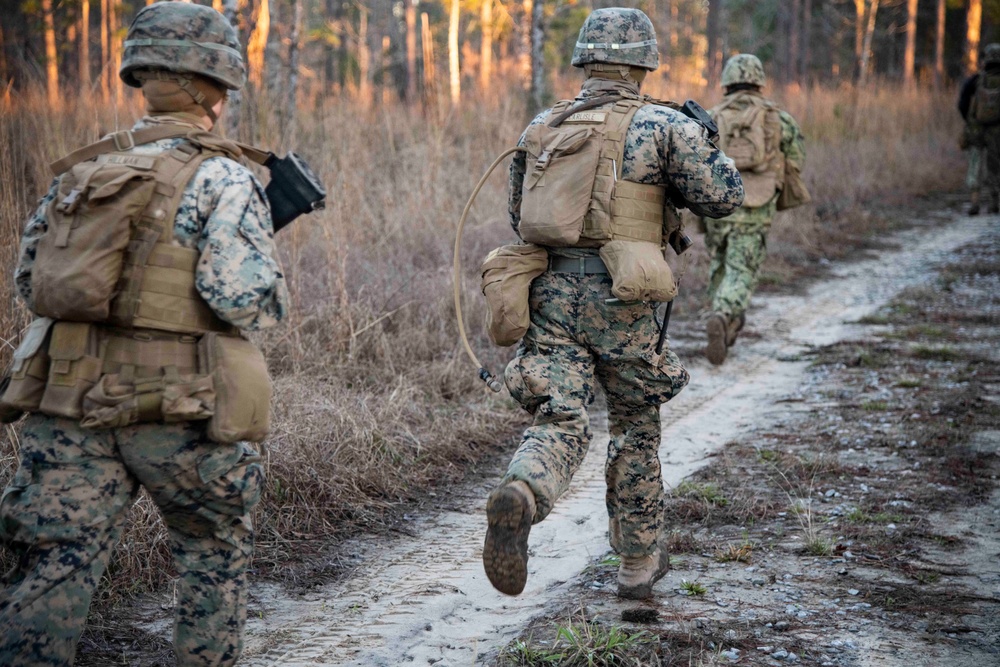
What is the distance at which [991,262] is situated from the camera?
11078 millimetres

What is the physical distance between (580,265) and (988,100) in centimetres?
1281

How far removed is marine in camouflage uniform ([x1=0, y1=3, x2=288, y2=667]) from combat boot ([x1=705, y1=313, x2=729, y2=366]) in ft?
16.4

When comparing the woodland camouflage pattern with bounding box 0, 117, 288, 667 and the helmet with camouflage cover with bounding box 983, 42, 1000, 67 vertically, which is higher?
the helmet with camouflage cover with bounding box 983, 42, 1000, 67

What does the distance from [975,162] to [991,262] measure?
436 centimetres

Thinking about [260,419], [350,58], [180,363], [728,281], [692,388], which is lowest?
[692,388]

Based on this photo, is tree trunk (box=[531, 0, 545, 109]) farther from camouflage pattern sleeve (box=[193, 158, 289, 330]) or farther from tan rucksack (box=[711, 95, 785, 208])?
camouflage pattern sleeve (box=[193, 158, 289, 330])

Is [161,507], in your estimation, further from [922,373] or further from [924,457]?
[922,373]

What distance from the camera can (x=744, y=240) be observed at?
728 centimetres

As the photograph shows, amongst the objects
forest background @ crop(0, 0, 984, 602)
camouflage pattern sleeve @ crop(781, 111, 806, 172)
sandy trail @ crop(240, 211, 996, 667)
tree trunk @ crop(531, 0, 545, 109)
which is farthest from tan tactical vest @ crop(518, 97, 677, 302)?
tree trunk @ crop(531, 0, 545, 109)

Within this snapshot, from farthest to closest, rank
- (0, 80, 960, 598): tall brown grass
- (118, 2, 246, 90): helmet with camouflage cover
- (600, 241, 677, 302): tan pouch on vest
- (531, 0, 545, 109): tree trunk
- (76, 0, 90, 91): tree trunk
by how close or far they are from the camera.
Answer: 1. (531, 0, 545, 109): tree trunk
2. (76, 0, 90, 91): tree trunk
3. (0, 80, 960, 598): tall brown grass
4. (600, 241, 677, 302): tan pouch on vest
5. (118, 2, 246, 90): helmet with camouflage cover

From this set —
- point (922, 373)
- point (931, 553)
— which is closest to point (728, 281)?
point (922, 373)

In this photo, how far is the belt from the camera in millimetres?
3291

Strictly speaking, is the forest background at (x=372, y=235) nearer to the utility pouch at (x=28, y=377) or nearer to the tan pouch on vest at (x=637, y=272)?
the utility pouch at (x=28, y=377)

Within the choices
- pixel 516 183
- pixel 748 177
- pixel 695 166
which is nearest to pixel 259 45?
pixel 748 177
